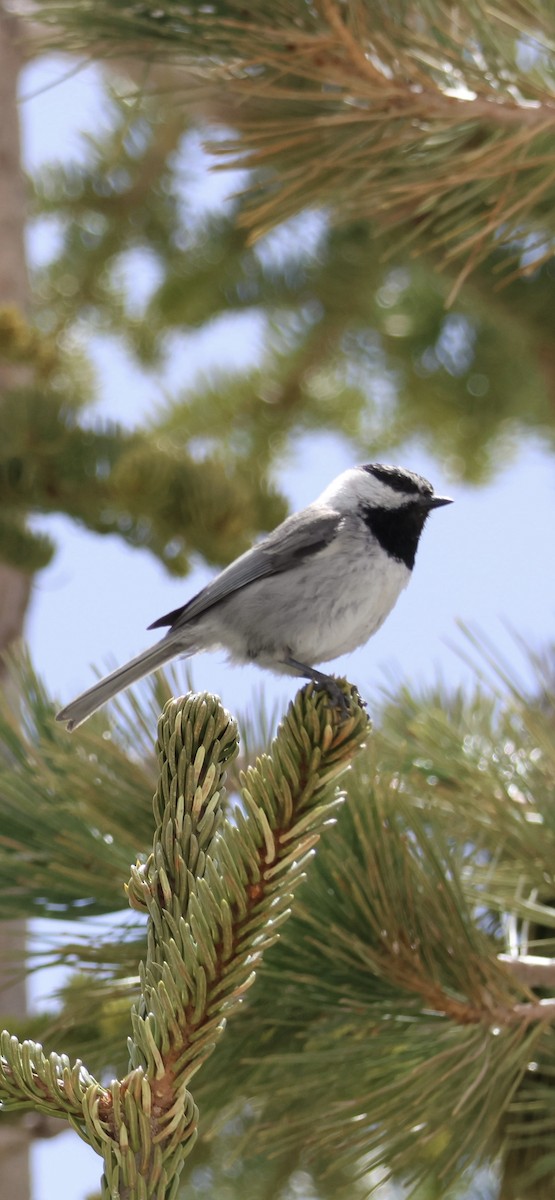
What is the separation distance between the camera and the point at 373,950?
5.93 feet

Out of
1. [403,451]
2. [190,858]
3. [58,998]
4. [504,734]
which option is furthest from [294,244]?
[190,858]

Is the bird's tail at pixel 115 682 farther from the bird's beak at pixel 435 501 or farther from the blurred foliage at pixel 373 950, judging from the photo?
the bird's beak at pixel 435 501

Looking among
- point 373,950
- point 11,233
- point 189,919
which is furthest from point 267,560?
point 11,233

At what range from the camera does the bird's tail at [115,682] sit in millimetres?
2301

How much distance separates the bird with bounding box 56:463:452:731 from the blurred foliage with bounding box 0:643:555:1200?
12.7 inches

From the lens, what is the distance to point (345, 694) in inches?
76.0

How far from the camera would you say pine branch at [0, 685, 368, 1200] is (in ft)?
3.54

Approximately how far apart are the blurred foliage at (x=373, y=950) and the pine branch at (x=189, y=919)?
404 mm

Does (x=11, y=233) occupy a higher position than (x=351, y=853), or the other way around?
(x=11, y=233)

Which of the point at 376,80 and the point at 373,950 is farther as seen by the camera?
the point at 376,80

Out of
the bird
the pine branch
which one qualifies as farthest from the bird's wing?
the pine branch

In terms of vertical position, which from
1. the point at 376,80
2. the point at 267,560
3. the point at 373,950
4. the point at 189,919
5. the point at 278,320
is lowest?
the point at 373,950

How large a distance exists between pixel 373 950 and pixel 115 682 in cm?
100

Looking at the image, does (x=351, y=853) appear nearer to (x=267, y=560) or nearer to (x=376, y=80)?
(x=267, y=560)
